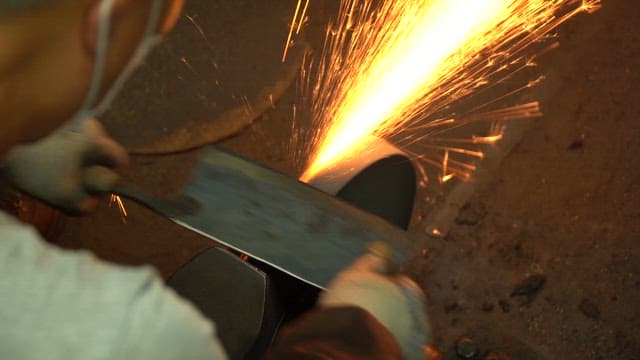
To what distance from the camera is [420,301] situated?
158cm

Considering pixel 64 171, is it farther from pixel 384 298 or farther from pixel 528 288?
pixel 528 288

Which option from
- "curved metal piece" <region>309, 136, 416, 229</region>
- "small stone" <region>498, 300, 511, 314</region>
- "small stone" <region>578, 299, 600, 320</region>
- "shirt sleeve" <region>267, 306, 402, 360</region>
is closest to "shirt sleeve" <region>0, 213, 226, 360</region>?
"shirt sleeve" <region>267, 306, 402, 360</region>

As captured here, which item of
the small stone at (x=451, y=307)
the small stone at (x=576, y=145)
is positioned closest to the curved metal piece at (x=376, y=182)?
the small stone at (x=451, y=307)

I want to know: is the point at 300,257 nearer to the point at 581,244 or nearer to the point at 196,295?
the point at 196,295

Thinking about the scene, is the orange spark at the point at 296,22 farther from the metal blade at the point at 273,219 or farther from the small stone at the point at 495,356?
the small stone at the point at 495,356

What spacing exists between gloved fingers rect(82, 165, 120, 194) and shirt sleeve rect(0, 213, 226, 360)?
0.50 meters

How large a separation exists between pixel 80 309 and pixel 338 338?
0.48 meters

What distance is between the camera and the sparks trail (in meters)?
2.60

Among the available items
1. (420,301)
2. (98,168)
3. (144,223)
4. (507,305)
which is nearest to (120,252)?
(144,223)

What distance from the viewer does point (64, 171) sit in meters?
1.54

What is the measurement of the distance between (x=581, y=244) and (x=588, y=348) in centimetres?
39

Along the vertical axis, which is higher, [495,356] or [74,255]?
[74,255]

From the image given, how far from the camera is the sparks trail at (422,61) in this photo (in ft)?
8.54

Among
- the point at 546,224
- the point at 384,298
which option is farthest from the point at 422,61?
the point at 384,298
